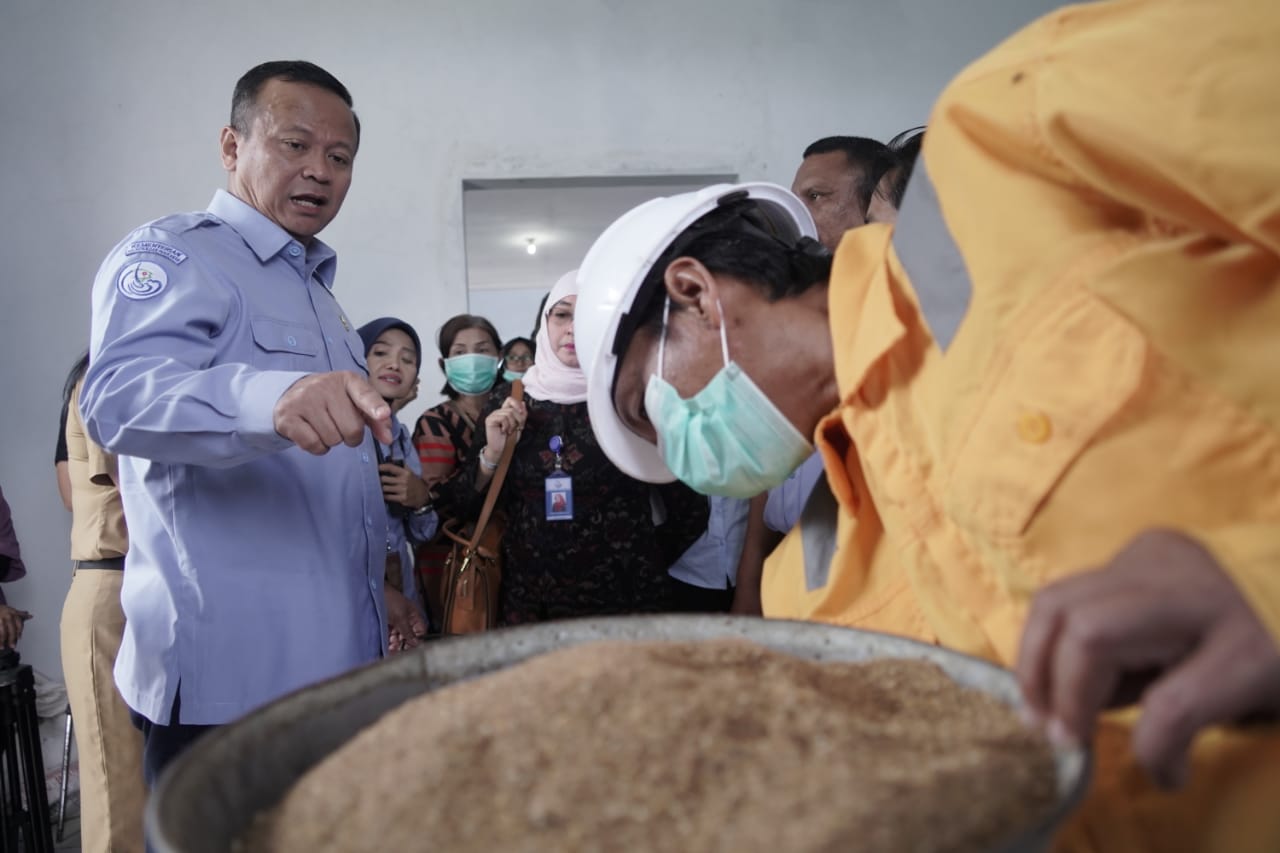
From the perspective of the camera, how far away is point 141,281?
168 centimetres

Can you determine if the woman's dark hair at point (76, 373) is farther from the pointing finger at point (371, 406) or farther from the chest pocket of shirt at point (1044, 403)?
the chest pocket of shirt at point (1044, 403)

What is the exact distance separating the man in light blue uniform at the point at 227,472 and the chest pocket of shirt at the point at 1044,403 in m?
0.94

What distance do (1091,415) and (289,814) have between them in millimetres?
645

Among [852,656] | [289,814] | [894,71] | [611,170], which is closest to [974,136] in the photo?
[852,656]

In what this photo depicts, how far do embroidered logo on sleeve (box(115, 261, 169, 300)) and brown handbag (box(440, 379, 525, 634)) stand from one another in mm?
1323

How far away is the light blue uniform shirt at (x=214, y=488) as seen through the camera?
1.56 metres

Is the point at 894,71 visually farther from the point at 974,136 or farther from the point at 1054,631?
the point at 1054,631

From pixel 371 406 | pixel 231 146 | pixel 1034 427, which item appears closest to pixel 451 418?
pixel 231 146

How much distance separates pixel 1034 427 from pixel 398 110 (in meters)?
4.49

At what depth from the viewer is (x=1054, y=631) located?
0.53 m

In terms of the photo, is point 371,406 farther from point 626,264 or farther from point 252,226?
point 252,226

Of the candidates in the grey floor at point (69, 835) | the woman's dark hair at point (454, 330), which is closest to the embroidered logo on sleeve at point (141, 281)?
the woman's dark hair at point (454, 330)

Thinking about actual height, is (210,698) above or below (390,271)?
below

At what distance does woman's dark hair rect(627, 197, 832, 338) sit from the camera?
129 centimetres
